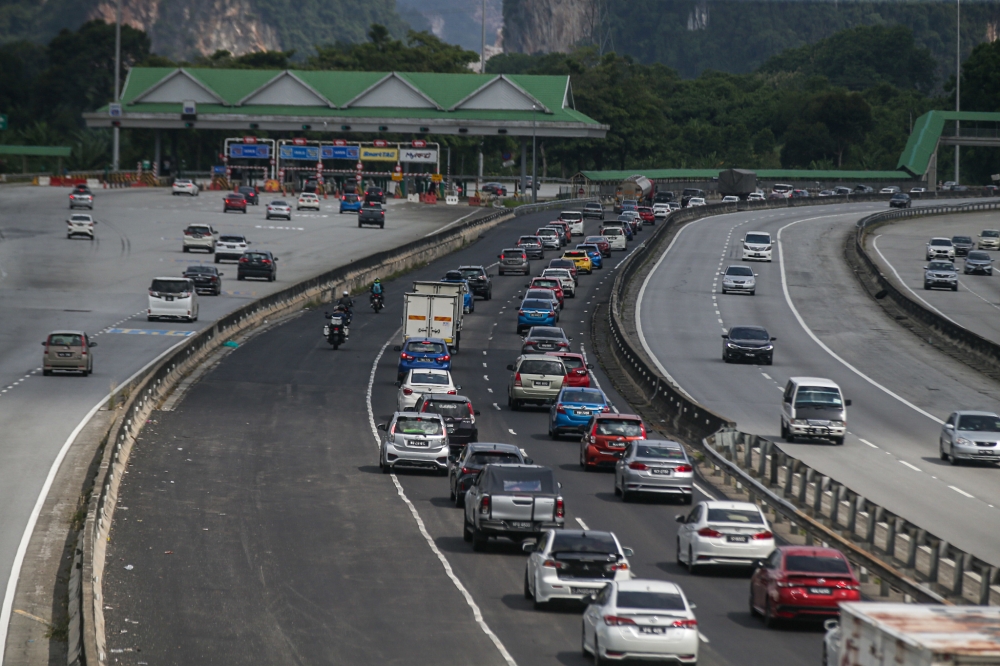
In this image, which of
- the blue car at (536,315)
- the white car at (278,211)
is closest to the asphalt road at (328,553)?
the blue car at (536,315)

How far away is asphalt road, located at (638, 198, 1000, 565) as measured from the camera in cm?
3306

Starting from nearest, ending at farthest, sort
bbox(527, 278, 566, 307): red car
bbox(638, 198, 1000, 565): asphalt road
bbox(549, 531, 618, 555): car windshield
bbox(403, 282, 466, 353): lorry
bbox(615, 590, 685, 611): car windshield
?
bbox(615, 590, 685, 611): car windshield, bbox(549, 531, 618, 555): car windshield, bbox(638, 198, 1000, 565): asphalt road, bbox(403, 282, 466, 353): lorry, bbox(527, 278, 566, 307): red car

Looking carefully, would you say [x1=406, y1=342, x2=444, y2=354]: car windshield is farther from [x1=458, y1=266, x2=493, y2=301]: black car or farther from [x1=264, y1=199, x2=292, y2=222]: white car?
[x1=264, y1=199, x2=292, y2=222]: white car

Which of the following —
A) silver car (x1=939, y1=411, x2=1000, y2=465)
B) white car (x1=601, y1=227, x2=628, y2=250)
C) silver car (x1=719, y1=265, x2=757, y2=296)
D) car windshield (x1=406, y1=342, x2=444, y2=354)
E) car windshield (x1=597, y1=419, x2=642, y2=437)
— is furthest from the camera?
white car (x1=601, y1=227, x2=628, y2=250)

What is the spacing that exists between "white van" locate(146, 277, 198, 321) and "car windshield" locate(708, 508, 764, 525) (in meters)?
38.8

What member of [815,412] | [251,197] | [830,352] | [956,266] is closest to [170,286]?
[830,352]

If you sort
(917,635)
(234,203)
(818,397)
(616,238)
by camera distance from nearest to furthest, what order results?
(917,635) < (818,397) < (616,238) < (234,203)

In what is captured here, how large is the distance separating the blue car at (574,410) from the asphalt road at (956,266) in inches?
1172

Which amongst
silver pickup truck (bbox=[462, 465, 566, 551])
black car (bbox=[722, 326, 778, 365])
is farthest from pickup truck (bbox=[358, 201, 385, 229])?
silver pickup truck (bbox=[462, 465, 566, 551])

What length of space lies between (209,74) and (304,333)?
Result: 9408 cm

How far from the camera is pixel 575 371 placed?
46.6 meters

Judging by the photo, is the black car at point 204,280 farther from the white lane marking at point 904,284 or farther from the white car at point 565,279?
the white lane marking at point 904,284

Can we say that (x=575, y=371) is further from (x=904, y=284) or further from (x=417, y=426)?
(x=904, y=284)

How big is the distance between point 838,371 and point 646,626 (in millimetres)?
38226
